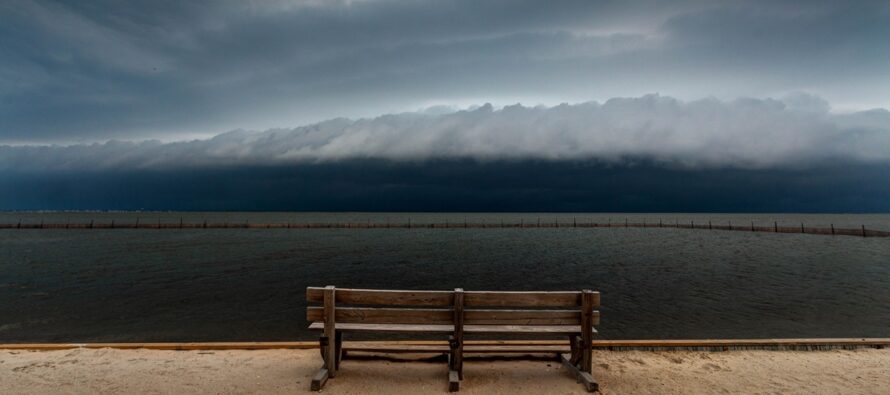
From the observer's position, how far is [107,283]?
2034 centimetres

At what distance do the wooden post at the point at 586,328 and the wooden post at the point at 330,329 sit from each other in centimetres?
329

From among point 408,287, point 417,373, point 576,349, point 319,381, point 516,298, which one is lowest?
point 408,287

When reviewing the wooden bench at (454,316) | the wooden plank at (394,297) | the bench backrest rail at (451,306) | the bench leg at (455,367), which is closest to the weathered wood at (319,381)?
the wooden bench at (454,316)

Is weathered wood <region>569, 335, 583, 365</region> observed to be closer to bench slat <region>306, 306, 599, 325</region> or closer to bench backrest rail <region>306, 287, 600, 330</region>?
bench backrest rail <region>306, 287, 600, 330</region>

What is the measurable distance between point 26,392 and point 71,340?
6568mm

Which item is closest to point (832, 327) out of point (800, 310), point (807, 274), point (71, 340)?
point (800, 310)

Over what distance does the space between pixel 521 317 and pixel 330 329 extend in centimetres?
254

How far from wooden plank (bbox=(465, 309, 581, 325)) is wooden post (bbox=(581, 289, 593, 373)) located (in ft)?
0.37

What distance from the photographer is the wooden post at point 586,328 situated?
6.01 meters

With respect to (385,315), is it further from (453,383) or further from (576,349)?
(576,349)

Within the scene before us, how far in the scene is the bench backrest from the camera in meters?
5.89

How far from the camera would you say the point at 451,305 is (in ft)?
19.8

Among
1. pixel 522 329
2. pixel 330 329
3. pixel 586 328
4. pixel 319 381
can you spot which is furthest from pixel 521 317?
pixel 319 381

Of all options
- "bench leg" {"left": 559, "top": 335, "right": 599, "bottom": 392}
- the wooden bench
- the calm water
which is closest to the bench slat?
the wooden bench
